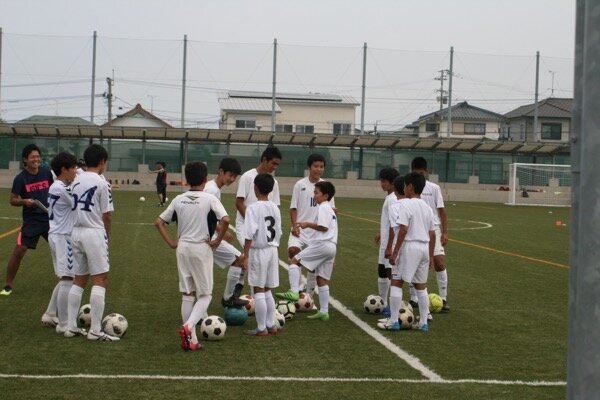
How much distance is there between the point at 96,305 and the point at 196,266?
41.7 inches

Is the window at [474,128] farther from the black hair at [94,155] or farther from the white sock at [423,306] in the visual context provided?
the black hair at [94,155]

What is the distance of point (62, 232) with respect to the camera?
898 cm

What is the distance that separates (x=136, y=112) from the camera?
81.6 metres

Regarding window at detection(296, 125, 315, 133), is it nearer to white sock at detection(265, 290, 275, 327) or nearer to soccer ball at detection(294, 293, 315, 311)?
soccer ball at detection(294, 293, 315, 311)

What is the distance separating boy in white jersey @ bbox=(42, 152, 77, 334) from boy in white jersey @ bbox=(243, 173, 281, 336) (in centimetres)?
177

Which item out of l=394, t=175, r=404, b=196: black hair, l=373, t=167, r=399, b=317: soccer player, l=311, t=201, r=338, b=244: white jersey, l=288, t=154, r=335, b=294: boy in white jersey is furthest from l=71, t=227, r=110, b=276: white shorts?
l=373, t=167, r=399, b=317: soccer player

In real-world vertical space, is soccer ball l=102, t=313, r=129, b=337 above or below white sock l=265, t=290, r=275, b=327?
below

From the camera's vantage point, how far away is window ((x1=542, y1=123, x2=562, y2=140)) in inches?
2980

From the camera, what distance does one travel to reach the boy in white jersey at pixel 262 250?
8.51m

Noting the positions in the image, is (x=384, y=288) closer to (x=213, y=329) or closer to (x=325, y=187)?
(x=325, y=187)

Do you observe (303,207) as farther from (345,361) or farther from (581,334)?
(581,334)

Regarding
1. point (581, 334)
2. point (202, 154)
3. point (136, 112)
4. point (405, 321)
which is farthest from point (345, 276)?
point (136, 112)

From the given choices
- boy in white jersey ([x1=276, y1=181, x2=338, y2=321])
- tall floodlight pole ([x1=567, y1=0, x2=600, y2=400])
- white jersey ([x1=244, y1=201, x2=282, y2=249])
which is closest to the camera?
tall floodlight pole ([x1=567, y1=0, x2=600, y2=400])

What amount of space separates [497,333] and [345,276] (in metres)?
5.11
